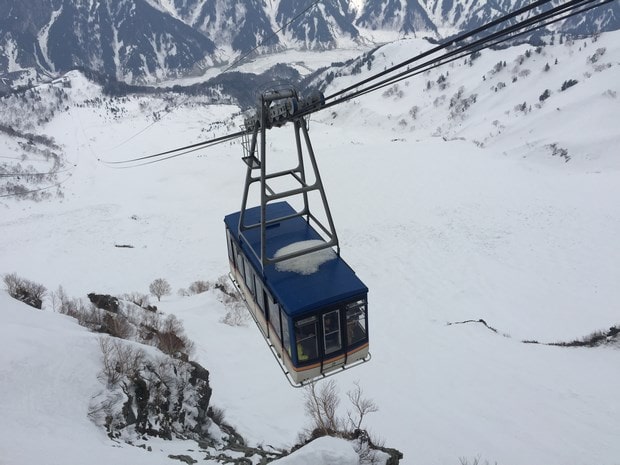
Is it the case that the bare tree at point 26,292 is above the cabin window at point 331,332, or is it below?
below

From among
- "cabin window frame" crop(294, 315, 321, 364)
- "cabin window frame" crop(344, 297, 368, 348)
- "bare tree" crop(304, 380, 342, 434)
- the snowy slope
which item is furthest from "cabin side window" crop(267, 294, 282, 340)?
the snowy slope

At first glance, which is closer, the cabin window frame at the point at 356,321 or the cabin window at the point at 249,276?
the cabin window frame at the point at 356,321

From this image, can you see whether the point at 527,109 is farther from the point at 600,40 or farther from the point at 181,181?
the point at 181,181

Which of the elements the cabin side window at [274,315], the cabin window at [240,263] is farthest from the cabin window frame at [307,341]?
the cabin window at [240,263]

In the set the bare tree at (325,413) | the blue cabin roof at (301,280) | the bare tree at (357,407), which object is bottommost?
the bare tree at (357,407)

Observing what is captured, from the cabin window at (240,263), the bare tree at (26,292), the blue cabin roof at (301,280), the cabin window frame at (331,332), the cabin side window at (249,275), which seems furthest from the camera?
the bare tree at (26,292)

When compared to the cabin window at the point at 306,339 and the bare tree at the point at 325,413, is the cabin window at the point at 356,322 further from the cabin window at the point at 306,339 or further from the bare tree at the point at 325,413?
the bare tree at the point at 325,413

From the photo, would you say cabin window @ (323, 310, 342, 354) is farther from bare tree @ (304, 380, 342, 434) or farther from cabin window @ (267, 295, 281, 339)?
bare tree @ (304, 380, 342, 434)
